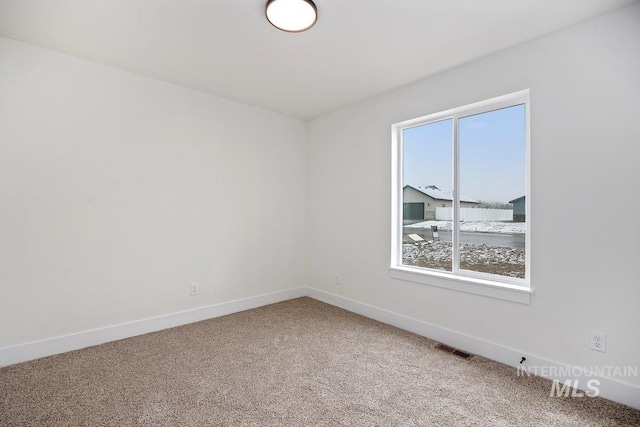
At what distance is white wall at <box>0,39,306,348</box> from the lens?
2.40 meters

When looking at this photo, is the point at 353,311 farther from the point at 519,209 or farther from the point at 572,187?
the point at 572,187

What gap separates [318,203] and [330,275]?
1000 mm

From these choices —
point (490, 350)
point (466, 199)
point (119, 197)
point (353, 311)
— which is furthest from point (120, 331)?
point (466, 199)

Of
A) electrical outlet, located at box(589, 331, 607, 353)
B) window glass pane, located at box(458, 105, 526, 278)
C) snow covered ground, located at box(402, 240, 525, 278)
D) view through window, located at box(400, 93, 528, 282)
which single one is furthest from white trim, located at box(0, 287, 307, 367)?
electrical outlet, located at box(589, 331, 607, 353)

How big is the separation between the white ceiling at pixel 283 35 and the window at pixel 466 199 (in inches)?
21.7

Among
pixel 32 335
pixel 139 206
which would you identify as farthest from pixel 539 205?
pixel 32 335

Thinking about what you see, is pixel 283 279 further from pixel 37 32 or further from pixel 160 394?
pixel 37 32

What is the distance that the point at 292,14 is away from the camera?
1.97 m

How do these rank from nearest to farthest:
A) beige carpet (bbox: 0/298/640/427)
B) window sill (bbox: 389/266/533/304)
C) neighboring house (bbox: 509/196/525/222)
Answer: beige carpet (bbox: 0/298/640/427) → window sill (bbox: 389/266/533/304) → neighboring house (bbox: 509/196/525/222)

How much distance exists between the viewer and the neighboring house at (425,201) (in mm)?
2951

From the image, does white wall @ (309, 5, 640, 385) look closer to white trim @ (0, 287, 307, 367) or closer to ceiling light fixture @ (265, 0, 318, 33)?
ceiling light fixture @ (265, 0, 318, 33)

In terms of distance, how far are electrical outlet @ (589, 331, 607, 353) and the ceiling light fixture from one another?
9.26 feet

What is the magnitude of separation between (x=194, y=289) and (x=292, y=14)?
9.17 feet

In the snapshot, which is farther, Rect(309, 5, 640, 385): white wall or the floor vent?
the floor vent
